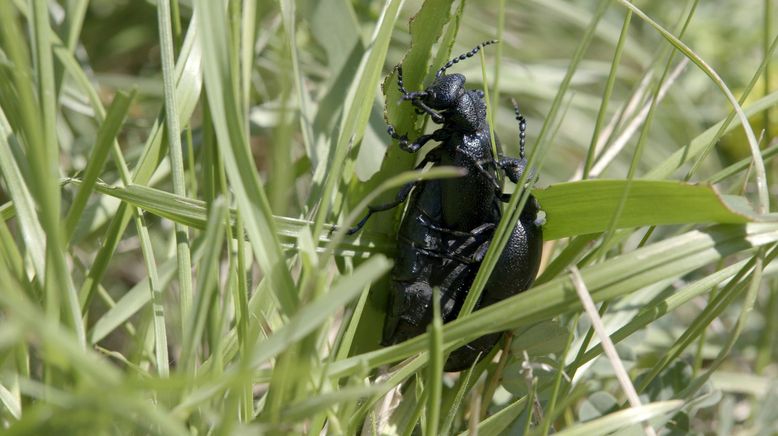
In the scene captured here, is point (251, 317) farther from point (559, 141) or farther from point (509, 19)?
point (509, 19)

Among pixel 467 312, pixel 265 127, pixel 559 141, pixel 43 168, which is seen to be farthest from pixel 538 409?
pixel 559 141

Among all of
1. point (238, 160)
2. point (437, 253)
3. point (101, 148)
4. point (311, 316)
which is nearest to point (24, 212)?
point (101, 148)

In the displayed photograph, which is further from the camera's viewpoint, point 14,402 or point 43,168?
point 14,402

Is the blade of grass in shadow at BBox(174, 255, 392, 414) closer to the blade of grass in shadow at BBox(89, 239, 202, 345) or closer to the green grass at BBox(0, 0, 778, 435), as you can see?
the green grass at BBox(0, 0, 778, 435)

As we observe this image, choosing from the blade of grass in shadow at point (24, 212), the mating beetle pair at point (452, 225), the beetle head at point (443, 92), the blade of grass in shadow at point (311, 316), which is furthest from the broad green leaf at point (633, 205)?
the blade of grass in shadow at point (24, 212)

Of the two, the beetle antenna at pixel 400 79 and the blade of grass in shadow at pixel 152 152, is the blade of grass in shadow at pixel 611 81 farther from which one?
the blade of grass in shadow at pixel 152 152

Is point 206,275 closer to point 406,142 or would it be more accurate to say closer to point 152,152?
point 152,152

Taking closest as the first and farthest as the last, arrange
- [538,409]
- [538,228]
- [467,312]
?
[467,312], [538,409], [538,228]

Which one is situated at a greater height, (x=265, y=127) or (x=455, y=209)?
(x=265, y=127)
